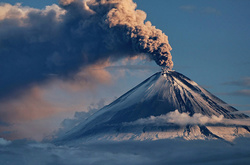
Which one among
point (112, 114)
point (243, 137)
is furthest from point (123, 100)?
point (243, 137)

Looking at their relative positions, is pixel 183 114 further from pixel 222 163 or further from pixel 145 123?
pixel 222 163

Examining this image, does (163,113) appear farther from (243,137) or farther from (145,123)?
(243,137)

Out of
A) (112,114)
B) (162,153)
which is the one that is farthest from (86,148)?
(162,153)

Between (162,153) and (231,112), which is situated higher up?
(231,112)

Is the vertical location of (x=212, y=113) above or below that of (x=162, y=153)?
above

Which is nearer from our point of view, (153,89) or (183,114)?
(183,114)

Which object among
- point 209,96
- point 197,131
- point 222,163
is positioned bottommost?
point 222,163
